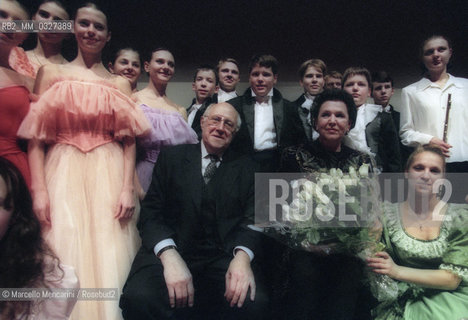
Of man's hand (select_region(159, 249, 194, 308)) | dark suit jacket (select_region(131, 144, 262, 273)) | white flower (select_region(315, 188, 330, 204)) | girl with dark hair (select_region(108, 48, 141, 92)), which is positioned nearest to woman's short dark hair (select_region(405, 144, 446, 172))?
white flower (select_region(315, 188, 330, 204))

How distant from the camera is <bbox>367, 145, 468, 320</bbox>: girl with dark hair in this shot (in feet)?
6.26

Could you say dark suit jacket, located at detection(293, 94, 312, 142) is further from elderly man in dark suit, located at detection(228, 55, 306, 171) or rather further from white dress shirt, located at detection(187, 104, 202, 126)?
white dress shirt, located at detection(187, 104, 202, 126)

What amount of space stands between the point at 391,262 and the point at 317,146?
68 centimetres

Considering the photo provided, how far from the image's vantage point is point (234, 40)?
244 centimetres

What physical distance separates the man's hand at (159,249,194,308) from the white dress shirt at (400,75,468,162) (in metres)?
1.46

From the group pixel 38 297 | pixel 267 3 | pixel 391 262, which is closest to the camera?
pixel 38 297

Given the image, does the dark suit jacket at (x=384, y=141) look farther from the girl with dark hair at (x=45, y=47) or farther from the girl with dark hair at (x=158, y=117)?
the girl with dark hair at (x=45, y=47)

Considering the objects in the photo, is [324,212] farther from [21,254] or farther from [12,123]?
[12,123]

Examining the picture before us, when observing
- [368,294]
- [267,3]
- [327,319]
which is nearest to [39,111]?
[267,3]

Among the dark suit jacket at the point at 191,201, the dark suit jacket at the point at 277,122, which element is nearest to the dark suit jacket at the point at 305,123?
the dark suit jacket at the point at 277,122

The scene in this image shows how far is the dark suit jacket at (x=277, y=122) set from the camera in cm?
233

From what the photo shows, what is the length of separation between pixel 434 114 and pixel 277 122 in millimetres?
914

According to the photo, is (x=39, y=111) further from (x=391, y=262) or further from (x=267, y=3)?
(x=391, y=262)

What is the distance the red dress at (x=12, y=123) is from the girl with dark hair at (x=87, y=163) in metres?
0.03
